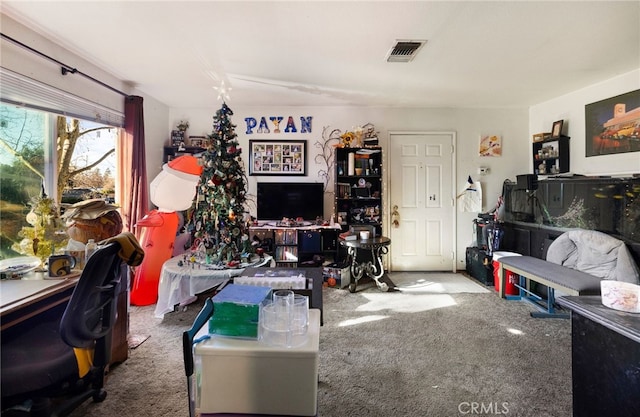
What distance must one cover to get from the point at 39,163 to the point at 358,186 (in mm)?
3320

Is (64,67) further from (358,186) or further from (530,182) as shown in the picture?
(530,182)

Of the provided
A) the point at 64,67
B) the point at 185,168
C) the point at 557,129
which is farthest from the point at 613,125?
the point at 64,67

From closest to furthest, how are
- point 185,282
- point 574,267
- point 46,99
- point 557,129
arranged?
point 46,99
point 185,282
point 574,267
point 557,129

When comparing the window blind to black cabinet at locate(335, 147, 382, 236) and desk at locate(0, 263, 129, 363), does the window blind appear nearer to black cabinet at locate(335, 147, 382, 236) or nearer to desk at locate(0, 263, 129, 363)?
desk at locate(0, 263, 129, 363)

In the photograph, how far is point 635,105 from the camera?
9.91 ft

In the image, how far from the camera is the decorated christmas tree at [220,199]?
2.80 m

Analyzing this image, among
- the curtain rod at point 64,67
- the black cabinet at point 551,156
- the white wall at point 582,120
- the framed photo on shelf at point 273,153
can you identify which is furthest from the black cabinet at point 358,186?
the curtain rod at point 64,67

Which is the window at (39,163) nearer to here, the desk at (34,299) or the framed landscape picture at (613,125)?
the desk at (34,299)

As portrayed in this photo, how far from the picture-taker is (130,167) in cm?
326

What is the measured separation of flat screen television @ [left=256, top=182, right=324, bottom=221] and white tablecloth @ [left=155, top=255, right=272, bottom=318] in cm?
152

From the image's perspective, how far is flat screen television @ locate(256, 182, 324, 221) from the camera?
412cm

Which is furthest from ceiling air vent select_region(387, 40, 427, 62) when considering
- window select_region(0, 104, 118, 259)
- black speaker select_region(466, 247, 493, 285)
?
window select_region(0, 104, 118, 259)

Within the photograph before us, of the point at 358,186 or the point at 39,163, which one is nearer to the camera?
the point at 39,163

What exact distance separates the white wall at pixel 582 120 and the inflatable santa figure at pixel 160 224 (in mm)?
4548
